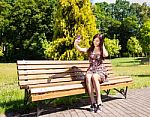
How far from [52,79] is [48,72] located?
0.18m

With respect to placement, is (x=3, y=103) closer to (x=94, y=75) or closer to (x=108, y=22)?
(x=94, y=75)

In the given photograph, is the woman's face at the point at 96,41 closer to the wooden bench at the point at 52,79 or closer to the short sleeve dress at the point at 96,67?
the short sleeve dress at the point at 96,67

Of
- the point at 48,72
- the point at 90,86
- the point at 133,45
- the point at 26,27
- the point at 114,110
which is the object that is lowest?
the point at 114,110

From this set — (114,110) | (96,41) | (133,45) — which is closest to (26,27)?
(133,45)

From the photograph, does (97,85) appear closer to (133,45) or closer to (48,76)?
(48,76)

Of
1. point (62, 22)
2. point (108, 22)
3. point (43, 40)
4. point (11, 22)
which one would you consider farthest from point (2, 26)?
point (62, 22)

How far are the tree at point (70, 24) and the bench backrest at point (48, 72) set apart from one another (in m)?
9.52

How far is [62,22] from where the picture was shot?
57.7 feet

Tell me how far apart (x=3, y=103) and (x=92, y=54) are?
2366 mm

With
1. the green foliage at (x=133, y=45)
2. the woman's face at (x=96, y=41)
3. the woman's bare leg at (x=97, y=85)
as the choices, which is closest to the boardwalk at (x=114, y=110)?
the woman's bare leg at (x=97, y=85)

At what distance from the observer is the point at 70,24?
692 inches

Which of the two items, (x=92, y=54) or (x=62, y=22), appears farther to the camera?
(x=62, y=22)

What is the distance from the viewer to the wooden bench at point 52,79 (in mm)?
5629

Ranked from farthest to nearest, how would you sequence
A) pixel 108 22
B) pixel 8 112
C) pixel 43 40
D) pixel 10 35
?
pixel 108 22 → pixel 10 35 → pixel 43 40 → pixel 8 112
